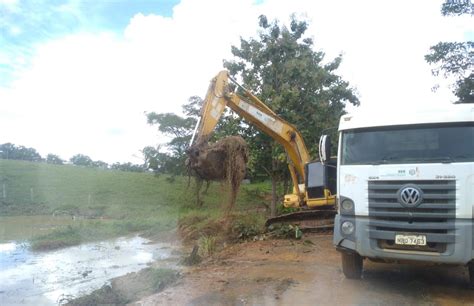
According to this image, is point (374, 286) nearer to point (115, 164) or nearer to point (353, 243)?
point (353, 243)

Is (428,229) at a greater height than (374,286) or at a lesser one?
greater

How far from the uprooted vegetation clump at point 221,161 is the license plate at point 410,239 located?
467 cm

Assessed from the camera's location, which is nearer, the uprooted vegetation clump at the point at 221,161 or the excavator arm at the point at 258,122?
the uprooted vegetation clump at the point at 221,161

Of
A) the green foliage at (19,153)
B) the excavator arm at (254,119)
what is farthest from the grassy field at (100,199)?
the green foliage at (19,153)

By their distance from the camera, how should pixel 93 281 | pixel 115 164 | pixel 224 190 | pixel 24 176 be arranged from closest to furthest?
pixel 93 281, pixel 224 190, pixel 24 176, pixel 115 164

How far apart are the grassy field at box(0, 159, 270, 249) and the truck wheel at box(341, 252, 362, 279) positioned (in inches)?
342

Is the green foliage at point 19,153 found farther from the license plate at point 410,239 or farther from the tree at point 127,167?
the license plate at point 410,239

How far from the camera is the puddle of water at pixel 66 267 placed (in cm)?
909

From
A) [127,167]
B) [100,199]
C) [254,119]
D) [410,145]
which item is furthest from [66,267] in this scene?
[127,167]

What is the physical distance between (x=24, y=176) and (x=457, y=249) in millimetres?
34761

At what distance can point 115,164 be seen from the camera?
5275cm

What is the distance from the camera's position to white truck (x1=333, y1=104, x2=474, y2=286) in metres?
6.61

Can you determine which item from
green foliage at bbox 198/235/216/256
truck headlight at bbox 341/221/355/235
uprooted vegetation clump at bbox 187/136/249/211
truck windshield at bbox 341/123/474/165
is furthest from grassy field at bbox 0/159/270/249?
truck windshield at bbox 341/123/474/165

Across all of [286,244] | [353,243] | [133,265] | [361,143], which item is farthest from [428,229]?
[133,265]
